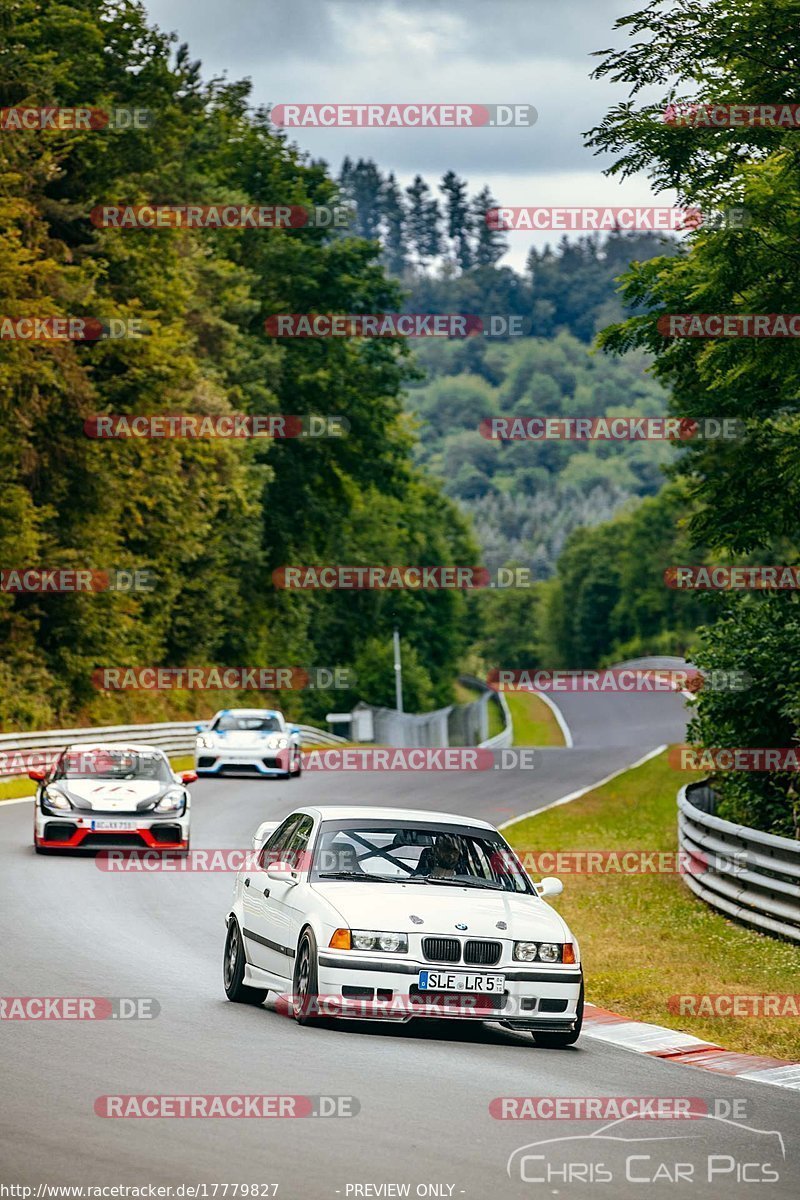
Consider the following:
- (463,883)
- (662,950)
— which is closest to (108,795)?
(662,950)

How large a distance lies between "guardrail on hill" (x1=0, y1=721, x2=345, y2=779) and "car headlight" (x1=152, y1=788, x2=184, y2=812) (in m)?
8.89

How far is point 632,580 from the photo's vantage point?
163375 millimetres

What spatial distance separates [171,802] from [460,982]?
11926 millimetres

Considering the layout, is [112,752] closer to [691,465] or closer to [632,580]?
[691,465]

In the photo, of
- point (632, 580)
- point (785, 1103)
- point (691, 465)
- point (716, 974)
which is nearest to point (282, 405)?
point (691, 465)

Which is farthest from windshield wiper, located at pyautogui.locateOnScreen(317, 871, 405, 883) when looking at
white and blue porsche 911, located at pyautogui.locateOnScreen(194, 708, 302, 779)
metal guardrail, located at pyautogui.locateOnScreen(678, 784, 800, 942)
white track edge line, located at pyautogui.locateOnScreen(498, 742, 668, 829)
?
white and blue porsche 911, located at pyautogui.locateOnScreen(194, 708, 302, 779)

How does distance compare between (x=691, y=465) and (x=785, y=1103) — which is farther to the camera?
(x=691, y=465)

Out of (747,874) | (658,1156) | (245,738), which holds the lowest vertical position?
(245,738)

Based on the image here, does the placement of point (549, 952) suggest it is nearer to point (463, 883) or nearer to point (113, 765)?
point (463, 883)

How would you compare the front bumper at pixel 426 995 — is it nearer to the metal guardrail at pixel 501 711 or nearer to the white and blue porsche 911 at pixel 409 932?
the white and blue porsche 911 at pixel 409 932

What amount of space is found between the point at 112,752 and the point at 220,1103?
14.6 meters

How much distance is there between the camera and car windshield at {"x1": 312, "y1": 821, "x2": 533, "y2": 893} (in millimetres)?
11945

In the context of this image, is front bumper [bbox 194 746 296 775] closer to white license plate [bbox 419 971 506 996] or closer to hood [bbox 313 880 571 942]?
hood [bbox 313 880 571 942]

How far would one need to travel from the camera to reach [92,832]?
2212cm
